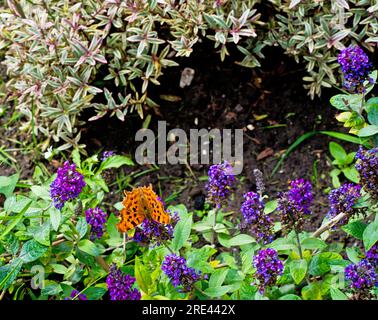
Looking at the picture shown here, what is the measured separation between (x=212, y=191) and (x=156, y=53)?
1096 millimetres

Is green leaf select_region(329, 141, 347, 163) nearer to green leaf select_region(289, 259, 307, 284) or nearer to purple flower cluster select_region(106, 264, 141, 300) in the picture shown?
green leaf select_region(289, 259, 307, 284)

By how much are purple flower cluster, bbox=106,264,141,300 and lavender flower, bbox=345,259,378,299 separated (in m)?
0.65

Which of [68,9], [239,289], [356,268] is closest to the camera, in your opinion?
[356,268]

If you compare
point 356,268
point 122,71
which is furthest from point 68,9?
point 356,268

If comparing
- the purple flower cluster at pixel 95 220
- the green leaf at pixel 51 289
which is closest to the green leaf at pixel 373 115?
the purple flower cluster at pixel 95 220

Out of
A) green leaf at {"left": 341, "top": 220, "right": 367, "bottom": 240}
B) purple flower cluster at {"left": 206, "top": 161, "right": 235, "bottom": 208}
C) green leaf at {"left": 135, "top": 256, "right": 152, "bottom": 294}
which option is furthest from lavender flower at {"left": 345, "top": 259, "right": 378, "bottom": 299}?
green leaf at {"left": 135, "top": 256, "right": 152, "bottom": 294}

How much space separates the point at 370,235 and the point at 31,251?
108cm

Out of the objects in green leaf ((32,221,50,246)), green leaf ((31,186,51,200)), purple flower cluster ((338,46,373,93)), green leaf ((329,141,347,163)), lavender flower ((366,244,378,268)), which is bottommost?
lavender flower ((366,244,378,268))

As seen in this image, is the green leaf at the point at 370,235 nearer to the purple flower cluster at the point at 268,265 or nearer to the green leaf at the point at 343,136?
the purple flower cluster at the point at 268,265

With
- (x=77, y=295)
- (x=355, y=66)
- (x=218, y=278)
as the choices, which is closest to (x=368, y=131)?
(x=355, y=66)

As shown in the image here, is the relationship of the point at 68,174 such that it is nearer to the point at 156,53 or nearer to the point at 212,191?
the point at 212,191

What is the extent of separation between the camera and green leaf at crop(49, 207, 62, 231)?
2.25 m

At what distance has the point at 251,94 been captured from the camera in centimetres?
345

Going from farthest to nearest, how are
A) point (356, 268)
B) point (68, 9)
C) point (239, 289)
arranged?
point (68, 9) → point (239, 289) → point (356, 268)
